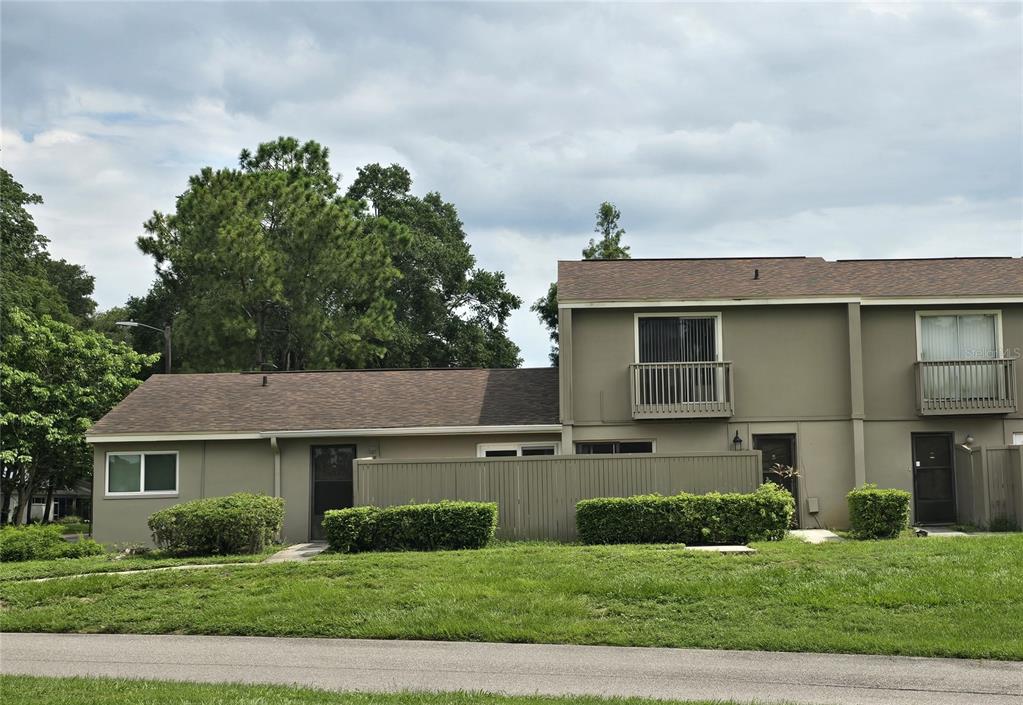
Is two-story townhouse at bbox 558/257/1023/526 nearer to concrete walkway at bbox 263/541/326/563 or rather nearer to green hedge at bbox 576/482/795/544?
green hedge at bbox 576/482/795/544

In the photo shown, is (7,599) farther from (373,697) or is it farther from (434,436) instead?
(434,436)

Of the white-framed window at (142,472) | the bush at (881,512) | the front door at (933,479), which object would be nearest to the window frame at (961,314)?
the front door at (933,479)

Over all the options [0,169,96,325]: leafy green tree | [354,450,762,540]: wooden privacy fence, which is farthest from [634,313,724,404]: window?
[0,169,96,325]: leafy green tree

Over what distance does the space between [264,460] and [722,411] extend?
9501 millimetres

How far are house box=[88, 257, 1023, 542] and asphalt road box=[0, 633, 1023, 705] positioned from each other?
1005 centimetres

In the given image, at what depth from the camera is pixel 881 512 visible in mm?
17406

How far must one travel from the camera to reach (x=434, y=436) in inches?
861

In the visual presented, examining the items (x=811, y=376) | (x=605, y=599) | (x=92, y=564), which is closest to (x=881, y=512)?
(x=811, y=376)

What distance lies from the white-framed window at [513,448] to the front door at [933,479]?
7.33m

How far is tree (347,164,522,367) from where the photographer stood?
151ft

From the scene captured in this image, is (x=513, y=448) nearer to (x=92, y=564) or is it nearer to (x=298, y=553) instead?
(x=298, y=553)

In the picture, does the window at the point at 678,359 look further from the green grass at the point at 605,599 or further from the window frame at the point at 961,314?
the green grass at the point at 605,599

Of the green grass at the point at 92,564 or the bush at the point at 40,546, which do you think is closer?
the green grass at the point at 92,564

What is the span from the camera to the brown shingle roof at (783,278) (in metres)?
21.7
